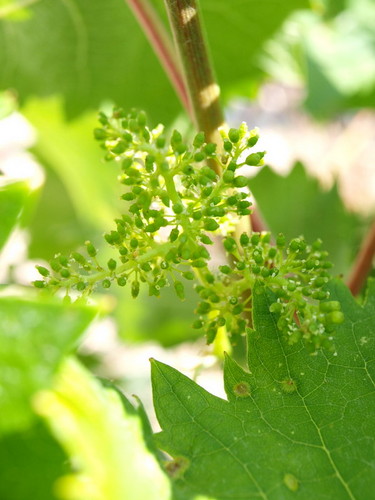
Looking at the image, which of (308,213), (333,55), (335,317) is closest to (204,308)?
(335,317)

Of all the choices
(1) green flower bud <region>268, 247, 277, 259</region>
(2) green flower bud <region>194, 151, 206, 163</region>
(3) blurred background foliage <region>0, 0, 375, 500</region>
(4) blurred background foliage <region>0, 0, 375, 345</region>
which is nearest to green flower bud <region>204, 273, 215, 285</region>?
(1) green flower bud <region>268, 247, 277, 259</region>

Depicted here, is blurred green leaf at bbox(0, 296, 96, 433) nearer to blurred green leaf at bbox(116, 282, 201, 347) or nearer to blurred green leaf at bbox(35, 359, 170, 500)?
blurred green leaf at bbox(35, 359, 170, 500)

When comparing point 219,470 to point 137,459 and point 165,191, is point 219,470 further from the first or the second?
point 165,191

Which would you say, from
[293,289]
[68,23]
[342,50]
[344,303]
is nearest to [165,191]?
[293,289]

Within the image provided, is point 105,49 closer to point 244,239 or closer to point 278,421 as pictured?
point 244,239

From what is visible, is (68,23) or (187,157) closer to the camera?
(187,157)

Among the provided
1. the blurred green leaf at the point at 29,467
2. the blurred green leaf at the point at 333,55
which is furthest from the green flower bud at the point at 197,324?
the blurred green leaf at the point at 333,55
